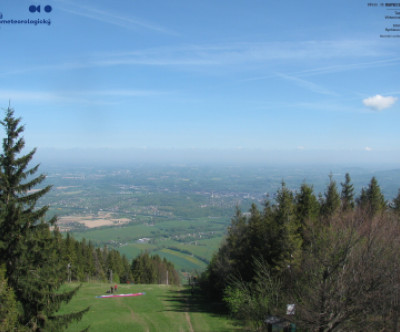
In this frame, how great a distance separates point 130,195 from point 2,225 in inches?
6268

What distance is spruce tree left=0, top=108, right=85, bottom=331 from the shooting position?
12297mm

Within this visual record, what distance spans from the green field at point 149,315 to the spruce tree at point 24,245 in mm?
7226

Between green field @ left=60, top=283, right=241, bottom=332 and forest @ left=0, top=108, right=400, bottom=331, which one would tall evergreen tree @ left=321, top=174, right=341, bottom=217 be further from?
green field @ left=60, top=283, right=241, bottom=332

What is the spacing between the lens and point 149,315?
76.7 feet

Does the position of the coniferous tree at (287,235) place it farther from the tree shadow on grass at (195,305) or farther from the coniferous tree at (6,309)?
the coniferous tree at (6,309)

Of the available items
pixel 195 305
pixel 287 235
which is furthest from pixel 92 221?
pixel 287 235

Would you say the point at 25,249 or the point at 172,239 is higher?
the point at 25,249

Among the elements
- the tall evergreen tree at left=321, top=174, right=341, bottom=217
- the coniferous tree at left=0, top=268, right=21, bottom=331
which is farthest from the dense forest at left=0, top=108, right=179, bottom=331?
the tall evergreen tree at left=321, top=174, right=341, bottom=217

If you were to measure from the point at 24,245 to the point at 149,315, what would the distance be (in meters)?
14.2

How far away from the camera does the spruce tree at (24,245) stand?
40.3 feet

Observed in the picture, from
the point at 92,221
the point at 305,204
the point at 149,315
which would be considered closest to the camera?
the point at 149,315

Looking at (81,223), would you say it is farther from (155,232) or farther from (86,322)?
(86,322)

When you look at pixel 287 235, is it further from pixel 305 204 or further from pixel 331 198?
pixel 331 198

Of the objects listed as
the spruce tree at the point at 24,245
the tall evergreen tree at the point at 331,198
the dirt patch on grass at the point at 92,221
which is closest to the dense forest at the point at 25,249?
the spruce tree at the point at 24,245
